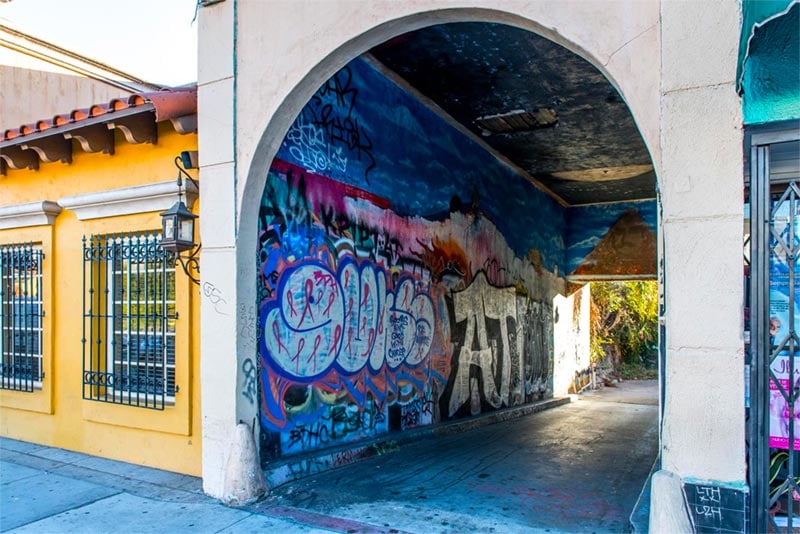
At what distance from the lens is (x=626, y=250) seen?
1423 centimetres

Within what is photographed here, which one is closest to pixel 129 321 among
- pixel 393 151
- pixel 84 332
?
pixel 84 332

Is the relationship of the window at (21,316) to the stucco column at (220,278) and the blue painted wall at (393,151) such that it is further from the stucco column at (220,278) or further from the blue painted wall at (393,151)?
the blue painted wall at (393,151)

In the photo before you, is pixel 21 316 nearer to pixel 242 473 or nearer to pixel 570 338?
pixel 242 473

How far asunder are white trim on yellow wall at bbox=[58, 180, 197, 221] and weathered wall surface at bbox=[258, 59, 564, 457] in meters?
1.09

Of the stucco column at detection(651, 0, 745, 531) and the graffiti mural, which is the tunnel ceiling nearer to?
the graffiti mural

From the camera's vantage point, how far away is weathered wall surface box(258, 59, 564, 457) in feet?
18.6

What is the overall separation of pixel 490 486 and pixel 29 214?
6.53m

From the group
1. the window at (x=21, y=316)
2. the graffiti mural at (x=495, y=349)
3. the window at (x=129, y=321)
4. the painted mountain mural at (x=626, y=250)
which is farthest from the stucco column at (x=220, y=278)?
the painted mountain mural at (x=626, y=250)

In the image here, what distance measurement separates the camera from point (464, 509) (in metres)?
4.70

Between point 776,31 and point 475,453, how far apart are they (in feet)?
17.8

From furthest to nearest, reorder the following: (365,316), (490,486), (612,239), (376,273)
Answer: (612,239) → (376,273) → (365,316) → (490,486)

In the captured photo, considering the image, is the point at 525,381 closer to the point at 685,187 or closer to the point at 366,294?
the point at 366,294

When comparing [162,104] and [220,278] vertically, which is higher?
[162,104]

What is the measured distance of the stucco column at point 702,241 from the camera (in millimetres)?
3336
